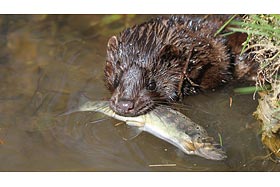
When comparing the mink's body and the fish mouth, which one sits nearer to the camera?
the fish mouth

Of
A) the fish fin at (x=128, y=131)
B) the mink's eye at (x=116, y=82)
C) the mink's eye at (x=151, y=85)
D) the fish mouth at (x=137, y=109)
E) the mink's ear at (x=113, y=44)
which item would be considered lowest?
the fish fin at (x=128, y=131)

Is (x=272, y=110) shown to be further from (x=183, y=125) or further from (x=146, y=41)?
(x=146, y=41)

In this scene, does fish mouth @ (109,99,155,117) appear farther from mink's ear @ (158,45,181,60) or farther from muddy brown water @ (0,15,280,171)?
mink's ear @ (158,45,181,60)

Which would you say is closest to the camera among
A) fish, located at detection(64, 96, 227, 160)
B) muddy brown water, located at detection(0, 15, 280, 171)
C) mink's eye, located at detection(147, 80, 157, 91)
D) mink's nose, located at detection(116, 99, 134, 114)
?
fish, located at detection(64, 96, 227, 160)

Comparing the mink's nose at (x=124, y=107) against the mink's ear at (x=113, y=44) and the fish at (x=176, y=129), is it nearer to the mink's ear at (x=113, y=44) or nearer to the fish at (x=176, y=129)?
the fish at (x=176, y=129)

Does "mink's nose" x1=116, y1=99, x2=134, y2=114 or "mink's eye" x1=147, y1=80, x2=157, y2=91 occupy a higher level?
"mink's eye" x1=147, y1=80, x2=157, y2=91

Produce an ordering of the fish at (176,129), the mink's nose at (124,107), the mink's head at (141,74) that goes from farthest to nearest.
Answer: the mink's head at (141,74)
the mink's nose at (124,107)
the fish at (176,129)

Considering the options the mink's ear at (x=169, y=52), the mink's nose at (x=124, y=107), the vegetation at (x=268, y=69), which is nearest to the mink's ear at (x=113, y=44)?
the mink's ear at (x=169, y=52)

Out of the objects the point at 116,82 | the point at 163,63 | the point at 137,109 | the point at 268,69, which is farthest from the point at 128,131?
the point at 268,69

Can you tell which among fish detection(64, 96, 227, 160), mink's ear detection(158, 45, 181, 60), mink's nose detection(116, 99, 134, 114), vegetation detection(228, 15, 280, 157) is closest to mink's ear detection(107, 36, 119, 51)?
mink's ear detection(158, 45, 181, 60)
